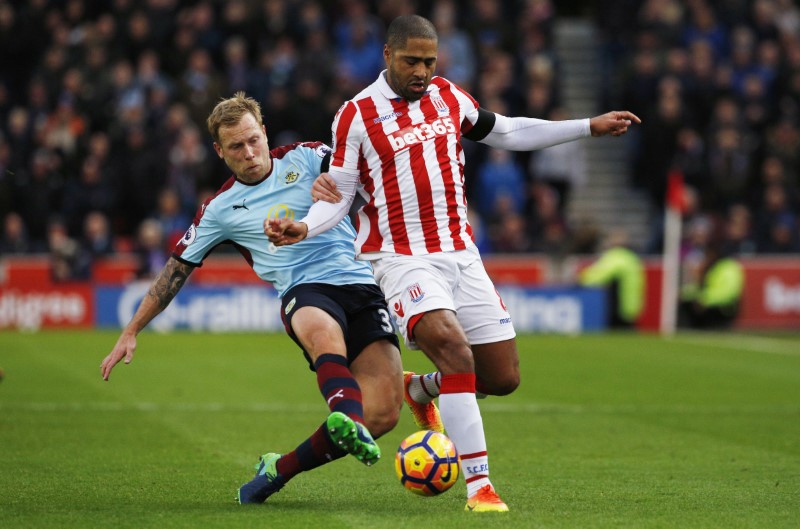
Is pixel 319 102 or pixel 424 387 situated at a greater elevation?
pixel 319 102

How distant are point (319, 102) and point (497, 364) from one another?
14.6 meters

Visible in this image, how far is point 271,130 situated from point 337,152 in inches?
566

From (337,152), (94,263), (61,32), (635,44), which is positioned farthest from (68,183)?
(337,152)

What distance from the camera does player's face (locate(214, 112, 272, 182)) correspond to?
738cm

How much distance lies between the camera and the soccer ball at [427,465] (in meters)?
6.73

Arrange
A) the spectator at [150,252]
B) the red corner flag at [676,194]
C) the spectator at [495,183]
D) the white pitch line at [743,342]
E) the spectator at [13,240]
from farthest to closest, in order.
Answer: the spectator at [495,183]
the red corner flag at [676,194]
the spectator at [13,240]
the spectator at [150,252]
the white pitch line at [743,342]

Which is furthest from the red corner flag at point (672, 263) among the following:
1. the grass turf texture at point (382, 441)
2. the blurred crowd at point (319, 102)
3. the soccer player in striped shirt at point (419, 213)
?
the soccer player in striped shirt at point (419, 213)

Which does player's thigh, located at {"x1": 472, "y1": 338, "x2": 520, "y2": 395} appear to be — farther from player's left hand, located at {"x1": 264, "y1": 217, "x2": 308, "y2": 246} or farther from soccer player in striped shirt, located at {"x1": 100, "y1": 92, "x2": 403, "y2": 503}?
player's left hand, located at {"x1": 264, "y1": 217, "x2": 308, "y2": 246}

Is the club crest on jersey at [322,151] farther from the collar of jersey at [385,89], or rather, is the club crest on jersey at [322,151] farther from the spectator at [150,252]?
the spectator at [150,252]

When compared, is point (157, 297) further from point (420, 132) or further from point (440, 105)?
point (440, 105)

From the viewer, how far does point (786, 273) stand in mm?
21578

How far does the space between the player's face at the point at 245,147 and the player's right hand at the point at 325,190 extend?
480mm

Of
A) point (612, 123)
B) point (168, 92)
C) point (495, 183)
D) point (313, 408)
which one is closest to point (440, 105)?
point (612, 123)

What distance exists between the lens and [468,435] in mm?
6816
